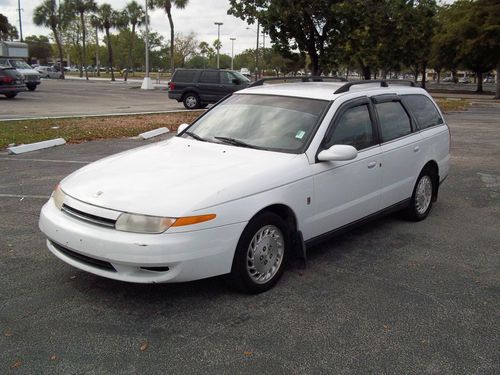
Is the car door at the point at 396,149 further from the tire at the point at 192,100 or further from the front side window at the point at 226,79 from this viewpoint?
the tire at the point at 192,100

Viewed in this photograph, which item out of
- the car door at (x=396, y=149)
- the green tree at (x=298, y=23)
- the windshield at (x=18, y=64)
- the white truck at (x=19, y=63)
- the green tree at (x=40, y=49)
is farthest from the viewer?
the green tree at (x=40, y=49)

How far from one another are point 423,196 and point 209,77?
56.1 ft

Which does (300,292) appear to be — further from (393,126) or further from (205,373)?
(393,126)

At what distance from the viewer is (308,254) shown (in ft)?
16.0

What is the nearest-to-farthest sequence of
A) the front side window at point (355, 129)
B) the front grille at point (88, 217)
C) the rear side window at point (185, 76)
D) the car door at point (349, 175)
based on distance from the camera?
the front grille at point (88, 217) → the car door at point (349, 175) → the front side window at point (355, 129) → the rear side window at point (185, 76)

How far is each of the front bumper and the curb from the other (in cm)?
733

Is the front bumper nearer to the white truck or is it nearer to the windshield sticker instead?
the windshield sticker

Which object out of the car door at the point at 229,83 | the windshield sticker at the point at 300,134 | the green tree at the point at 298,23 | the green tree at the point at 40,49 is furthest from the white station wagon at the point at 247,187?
the green tree at the point at 40,49

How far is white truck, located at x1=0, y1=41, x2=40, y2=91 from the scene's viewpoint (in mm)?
27138

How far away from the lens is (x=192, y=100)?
22.2 meters

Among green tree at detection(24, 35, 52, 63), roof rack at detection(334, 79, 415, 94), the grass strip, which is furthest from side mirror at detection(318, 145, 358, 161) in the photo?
green tree at detection(24, 35, 52, 63)

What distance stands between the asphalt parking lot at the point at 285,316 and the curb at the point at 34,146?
5.29 m

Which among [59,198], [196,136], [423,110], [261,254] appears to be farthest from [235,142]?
[423,110]

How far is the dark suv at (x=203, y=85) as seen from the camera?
21859 millimetres
